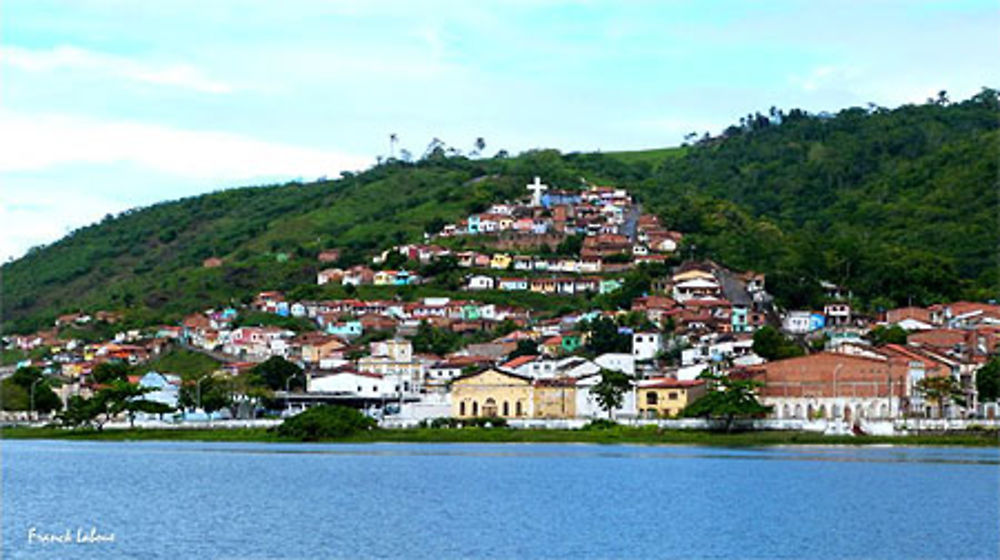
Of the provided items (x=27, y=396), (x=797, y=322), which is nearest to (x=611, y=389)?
(x=797, y=322)

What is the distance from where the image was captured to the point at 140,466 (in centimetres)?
7006

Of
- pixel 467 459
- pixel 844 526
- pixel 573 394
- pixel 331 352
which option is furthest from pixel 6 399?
pixel 844 526

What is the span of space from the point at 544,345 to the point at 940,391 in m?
33.9

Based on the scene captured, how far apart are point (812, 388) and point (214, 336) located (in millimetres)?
59476

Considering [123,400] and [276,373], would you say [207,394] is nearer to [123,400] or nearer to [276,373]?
[123,400]

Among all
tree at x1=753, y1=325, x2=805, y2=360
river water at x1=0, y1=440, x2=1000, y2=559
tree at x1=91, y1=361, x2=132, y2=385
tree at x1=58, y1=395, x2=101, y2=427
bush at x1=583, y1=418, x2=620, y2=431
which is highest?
tree at x1=753, y1=325, x2=805, y2=360

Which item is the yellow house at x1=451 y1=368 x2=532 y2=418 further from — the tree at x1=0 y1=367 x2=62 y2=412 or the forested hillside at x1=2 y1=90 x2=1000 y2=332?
the forested hillside at x1=2 y1=90 x2=1000 y2=332

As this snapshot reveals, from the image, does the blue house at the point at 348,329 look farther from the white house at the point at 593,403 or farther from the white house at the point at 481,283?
the white house at the point at 593,403

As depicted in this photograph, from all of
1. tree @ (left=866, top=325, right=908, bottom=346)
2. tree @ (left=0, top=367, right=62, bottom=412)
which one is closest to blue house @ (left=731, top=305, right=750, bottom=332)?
tree @ (left=866, top=325, right=908, bottom=346)

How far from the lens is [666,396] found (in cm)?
9475

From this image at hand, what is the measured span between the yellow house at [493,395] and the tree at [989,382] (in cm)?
2574

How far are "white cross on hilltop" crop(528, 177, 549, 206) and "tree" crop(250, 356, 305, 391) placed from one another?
66.7 m

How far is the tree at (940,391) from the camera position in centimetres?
9144

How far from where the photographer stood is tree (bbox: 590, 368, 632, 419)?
9306cm
